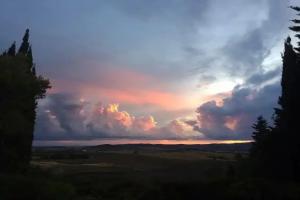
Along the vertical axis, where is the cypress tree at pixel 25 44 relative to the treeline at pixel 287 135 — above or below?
above

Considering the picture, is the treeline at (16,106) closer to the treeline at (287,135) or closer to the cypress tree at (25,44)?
the cypress tree at (25,44)

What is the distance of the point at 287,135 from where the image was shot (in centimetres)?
5588

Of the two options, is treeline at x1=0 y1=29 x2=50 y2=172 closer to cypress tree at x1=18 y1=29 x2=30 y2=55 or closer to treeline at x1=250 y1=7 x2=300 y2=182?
cypress tree at x1=18 y1=29 x2=30 y2=55

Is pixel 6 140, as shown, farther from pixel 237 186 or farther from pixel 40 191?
pixel 237 186

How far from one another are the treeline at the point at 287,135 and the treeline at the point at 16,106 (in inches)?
1092

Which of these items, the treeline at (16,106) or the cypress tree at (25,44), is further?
the cypress tree at (25,44)

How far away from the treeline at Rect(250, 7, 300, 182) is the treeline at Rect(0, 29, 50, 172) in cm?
2775

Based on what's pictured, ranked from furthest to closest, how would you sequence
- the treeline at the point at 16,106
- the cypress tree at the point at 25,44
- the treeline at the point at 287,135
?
the cypress tree at the point at 25,44
the treeline at the point at 16,106
the treeline at the point at 287,135

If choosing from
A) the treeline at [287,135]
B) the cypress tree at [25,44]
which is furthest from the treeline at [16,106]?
the treeline at [287,135]

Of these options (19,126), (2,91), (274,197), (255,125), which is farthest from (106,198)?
(255,125)

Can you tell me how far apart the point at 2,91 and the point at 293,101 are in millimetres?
31975

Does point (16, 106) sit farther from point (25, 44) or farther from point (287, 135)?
point (287, 135)

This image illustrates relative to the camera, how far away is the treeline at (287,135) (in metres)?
55.0

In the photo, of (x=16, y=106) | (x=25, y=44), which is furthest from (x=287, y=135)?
(x=25, y=44)
